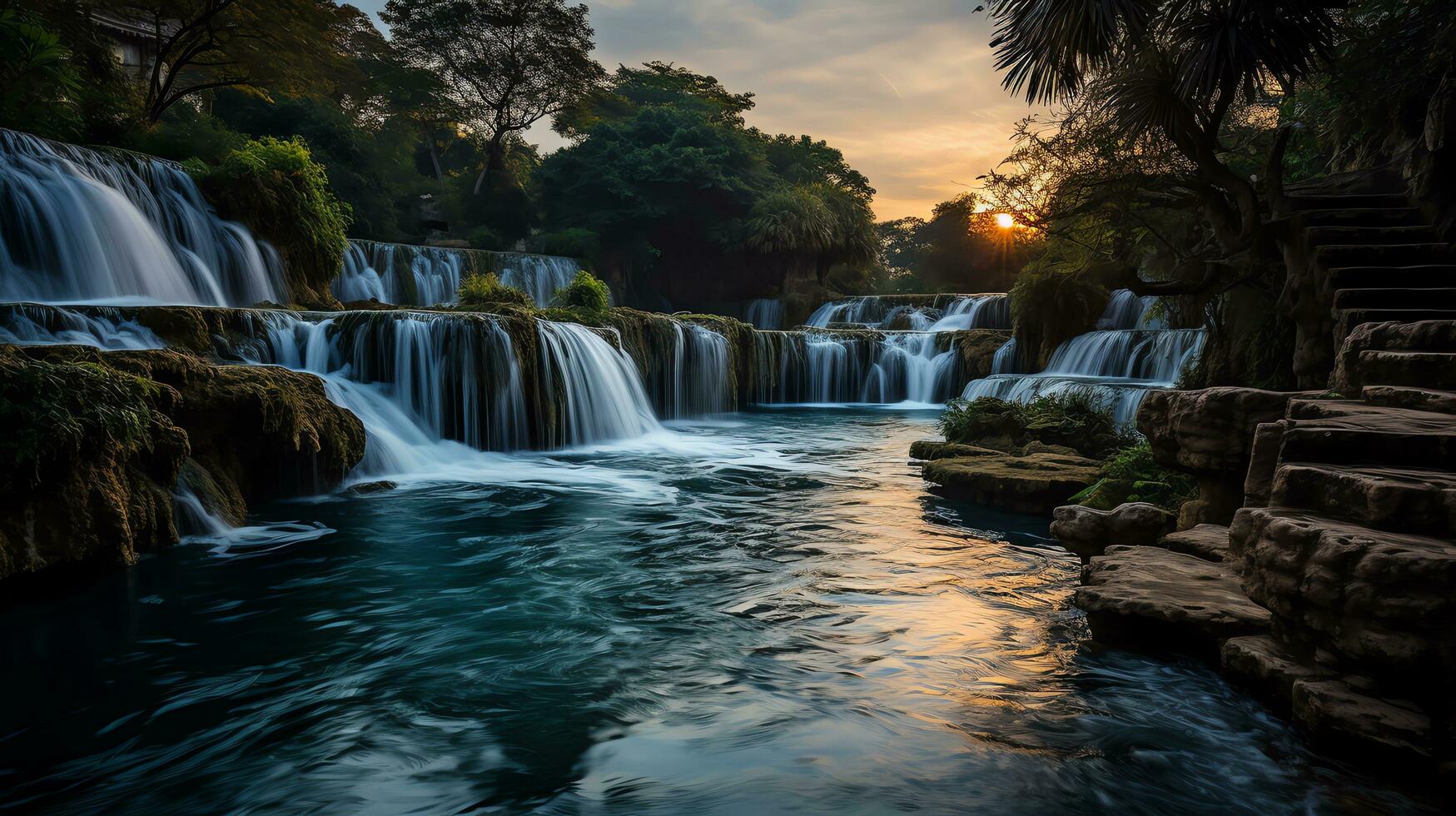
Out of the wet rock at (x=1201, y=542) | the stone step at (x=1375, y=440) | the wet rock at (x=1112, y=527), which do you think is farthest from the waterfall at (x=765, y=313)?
the stone step at (x=1375, y=440)

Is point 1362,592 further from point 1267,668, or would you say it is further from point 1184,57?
point 1184,57

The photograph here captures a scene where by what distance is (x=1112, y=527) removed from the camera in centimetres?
545

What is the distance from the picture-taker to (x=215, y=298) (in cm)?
1364

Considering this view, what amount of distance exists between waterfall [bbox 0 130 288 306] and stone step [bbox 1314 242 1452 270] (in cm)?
1547

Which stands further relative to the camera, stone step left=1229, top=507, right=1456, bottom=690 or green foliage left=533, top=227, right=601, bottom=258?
green foliage left=533, top=227, right=601, bottom=258

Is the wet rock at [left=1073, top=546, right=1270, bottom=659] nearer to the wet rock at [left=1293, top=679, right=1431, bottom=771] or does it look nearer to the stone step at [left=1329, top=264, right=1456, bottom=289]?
the wet rock at [left=1293, top=679, right=1431, bottom=771]

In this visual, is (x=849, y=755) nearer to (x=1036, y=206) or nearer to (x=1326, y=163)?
(x=1036, y=206)

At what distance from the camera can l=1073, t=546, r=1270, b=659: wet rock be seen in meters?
3.55

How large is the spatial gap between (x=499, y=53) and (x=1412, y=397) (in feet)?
130

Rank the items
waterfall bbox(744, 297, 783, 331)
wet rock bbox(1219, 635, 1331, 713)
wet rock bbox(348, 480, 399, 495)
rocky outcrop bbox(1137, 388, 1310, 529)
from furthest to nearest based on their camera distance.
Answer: waterfall bbox(744, 297, 783, 331)
wet rock bbox(348, 480, 399, 495)
rocky outcrop bbox(1137, 388, 1310, 529)
wet rock bbox(1219, 635, 1331, 713)

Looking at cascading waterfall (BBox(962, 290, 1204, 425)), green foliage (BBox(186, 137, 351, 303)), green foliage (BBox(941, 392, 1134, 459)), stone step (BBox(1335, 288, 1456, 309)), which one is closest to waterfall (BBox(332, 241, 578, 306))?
green foliage (BBox(186, 137, 351, 303))

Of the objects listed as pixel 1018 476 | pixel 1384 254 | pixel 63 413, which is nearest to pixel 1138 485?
pixel 1018 476

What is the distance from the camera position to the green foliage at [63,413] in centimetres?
471

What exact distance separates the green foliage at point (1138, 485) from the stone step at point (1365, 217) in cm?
269
